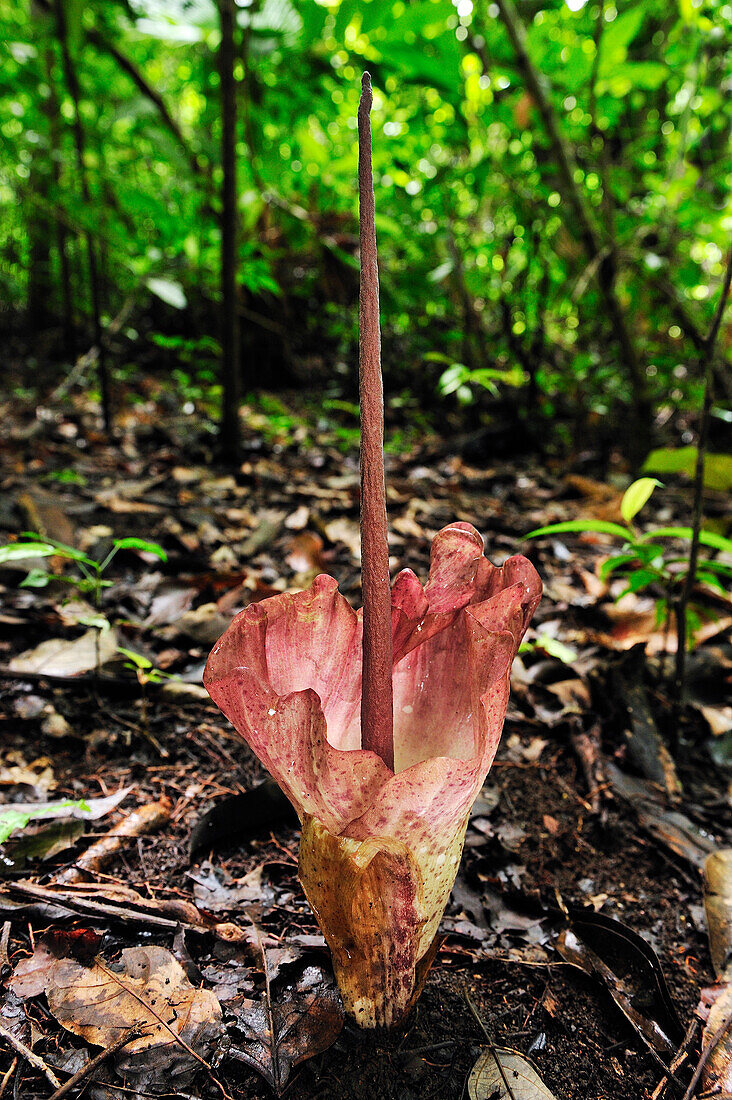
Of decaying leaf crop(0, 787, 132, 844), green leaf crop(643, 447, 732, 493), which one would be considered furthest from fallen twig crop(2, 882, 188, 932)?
green leaf crop(643, 447, 732, 493)

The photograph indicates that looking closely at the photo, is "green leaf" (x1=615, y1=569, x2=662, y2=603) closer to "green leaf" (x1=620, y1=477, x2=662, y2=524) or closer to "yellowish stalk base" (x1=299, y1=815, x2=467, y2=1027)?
"green leaf" (x1=620, y1=477, x2=662, y2=524)

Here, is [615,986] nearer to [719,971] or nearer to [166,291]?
[719,971]

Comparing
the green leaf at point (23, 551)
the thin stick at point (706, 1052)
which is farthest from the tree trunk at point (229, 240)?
the thin stick at point (706, 1052)

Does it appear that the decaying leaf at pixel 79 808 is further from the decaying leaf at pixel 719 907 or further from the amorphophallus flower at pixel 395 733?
the decaying leaf at pixel 719 907

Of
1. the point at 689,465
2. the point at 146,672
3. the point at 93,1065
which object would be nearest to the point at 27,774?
the point at 146,672

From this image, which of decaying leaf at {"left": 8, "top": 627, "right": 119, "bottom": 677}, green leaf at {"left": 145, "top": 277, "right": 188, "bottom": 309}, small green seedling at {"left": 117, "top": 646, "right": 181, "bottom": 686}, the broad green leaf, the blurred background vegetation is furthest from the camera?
the blurred background vegetation

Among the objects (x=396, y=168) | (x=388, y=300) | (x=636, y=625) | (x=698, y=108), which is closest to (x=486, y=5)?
(x=396, y=168)

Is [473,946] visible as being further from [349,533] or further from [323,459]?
[323,459]

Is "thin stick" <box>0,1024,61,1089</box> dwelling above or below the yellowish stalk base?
below
